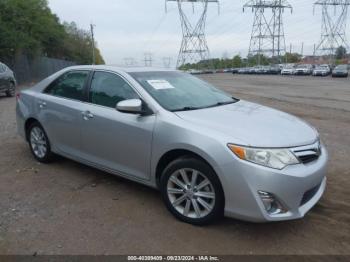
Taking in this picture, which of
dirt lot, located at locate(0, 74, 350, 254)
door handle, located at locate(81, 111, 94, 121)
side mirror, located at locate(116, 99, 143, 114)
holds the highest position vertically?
side mirror, located at locate(116, 99, 143, 114)

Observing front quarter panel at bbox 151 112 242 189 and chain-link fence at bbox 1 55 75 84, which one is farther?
chain-link fence at bbox 1 55 75 84

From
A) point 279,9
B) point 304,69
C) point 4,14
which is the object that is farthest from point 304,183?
point 279,9

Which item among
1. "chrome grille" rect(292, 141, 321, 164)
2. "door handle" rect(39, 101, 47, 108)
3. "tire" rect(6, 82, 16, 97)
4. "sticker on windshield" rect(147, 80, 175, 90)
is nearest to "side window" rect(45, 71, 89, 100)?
"door handle" rect(39, 101, 47, 108)

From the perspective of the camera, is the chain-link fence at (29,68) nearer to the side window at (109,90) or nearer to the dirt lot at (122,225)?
the side window at (109,90)

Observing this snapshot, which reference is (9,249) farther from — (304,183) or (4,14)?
(4,14)

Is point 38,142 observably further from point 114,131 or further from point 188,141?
point 188,141

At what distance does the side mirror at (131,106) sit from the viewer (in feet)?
13.8

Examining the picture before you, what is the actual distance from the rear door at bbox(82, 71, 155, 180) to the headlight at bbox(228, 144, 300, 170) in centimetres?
107

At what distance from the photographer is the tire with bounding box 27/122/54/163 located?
18.9 feet

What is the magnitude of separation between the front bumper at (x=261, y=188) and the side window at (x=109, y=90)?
1594 mm

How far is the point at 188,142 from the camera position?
3803 mm

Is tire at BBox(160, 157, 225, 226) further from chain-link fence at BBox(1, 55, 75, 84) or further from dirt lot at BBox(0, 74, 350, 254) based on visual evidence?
chain-link fence at BBox(1, 55, 75, 84)

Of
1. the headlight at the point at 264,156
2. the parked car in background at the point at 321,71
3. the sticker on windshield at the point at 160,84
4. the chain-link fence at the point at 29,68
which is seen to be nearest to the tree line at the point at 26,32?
the chain-link fence at the point at 29,68

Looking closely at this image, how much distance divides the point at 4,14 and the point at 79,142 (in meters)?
26.1
